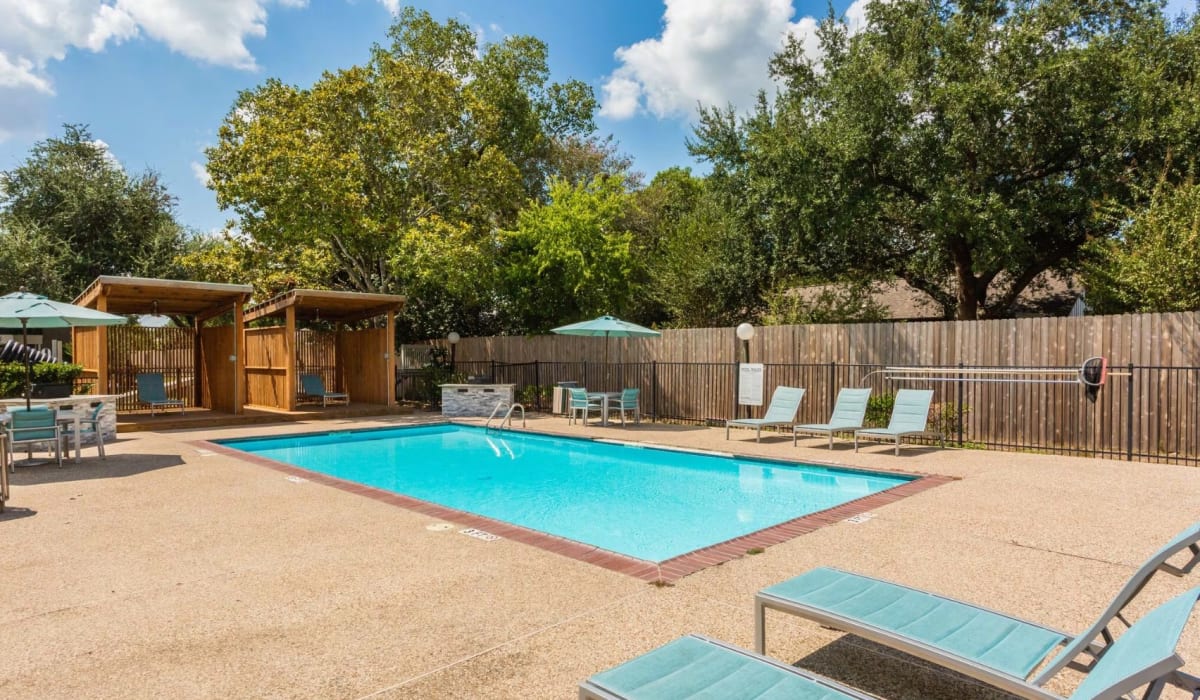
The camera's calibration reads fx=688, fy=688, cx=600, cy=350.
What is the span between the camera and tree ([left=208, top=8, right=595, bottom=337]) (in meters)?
16.2

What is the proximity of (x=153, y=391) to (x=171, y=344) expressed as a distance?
7.93 ft

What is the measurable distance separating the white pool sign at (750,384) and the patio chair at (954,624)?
8.94 m

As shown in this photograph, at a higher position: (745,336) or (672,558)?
(745,336)

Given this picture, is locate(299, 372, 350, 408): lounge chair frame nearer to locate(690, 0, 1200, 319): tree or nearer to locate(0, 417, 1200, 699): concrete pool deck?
locate(0, 417, 1200, 699): concrete pool deck

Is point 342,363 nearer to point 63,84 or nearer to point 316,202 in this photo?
point 316,202

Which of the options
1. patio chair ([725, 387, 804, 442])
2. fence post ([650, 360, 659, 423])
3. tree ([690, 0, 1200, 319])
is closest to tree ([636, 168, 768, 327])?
tree ([690, 0, 1200, 319])

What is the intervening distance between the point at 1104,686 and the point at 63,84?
23.8 meters

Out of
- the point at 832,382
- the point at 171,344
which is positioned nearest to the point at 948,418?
the point at 832,382

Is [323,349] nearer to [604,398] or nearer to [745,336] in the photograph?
[604,398]

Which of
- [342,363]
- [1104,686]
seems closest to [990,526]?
[1104,686]

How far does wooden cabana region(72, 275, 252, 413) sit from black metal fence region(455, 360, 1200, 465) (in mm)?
10024

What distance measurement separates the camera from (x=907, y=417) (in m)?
9.88

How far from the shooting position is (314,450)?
12.1 meters

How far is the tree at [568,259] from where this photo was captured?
1759cm
